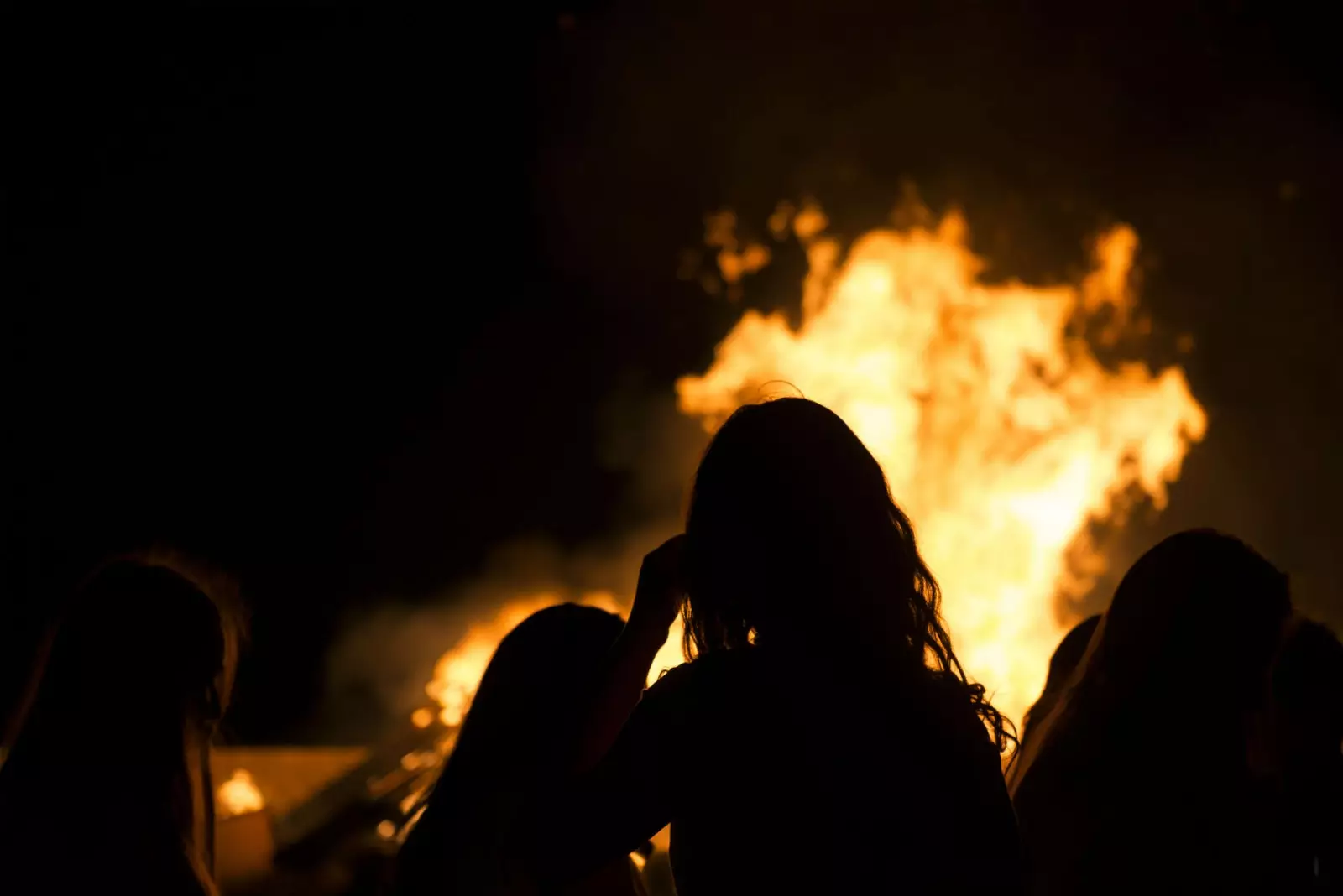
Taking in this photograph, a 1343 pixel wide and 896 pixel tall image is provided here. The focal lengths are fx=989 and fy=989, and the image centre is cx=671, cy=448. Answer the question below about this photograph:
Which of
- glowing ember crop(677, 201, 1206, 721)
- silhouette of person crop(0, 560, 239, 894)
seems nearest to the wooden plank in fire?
silhouette of person crop(0, 560, 239, 894)

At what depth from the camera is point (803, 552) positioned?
1376 mm

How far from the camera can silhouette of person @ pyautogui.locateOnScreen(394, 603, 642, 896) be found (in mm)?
1712

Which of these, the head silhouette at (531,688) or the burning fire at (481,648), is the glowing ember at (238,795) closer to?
the burning fire at (481,648)

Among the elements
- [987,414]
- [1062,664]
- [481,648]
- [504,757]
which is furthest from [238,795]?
[987,414]

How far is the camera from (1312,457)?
1080 centimetres

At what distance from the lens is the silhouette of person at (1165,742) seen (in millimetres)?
1713

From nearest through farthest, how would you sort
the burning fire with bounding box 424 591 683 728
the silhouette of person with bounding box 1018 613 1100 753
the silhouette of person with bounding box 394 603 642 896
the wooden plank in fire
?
the silhouette of person with bounding box 394 603 642 896, the silhouette of person with bounding box 1018 613 1100 753, the wooden plank in fire, the burning fire with bounding box 424 591 683 728

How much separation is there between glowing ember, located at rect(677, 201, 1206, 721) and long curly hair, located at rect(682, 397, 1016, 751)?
24.6 feet

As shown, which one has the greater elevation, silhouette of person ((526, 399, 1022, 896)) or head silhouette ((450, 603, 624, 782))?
head silhouette ((450, 603, 624, 782))

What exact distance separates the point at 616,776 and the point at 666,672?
0.46ft

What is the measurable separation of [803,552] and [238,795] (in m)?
4.73

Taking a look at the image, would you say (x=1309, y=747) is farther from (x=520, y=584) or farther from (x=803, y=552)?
(x=520, y=584)

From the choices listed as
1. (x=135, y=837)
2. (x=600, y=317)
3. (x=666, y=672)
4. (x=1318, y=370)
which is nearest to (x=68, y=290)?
(x=600, y=317)

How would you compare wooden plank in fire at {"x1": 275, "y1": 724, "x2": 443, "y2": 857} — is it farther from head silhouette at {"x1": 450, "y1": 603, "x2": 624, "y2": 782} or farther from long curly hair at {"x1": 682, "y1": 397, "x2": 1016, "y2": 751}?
long curly hair at {"x1": 682, "y1": 397, "x2": 1016, "y2": 751}
